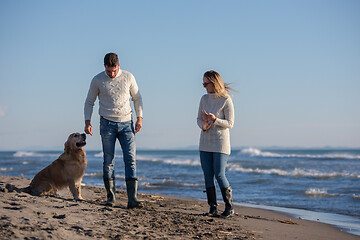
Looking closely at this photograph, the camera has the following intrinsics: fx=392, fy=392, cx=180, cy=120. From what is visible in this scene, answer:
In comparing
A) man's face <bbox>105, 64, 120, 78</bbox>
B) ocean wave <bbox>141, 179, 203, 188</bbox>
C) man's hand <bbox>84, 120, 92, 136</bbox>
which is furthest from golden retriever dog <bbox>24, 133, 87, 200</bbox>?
ocean wave <bbox>141, 179, 203, 188</bbox>

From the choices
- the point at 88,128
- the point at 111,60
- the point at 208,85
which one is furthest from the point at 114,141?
the point at 208,85

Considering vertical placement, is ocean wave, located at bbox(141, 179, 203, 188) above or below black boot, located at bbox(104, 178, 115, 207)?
below

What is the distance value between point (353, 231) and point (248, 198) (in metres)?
3.49

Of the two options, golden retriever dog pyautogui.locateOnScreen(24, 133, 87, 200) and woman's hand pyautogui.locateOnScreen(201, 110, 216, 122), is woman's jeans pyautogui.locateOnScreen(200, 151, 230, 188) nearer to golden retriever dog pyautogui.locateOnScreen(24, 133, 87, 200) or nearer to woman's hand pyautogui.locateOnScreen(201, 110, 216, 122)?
woman's hand pyautogui.locateOnScreen(201, 110, 216, 122)

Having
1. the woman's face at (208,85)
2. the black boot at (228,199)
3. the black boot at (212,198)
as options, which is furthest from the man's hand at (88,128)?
the black boot at (228,199)

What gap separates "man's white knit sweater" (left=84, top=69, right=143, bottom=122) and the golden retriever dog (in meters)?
0.76

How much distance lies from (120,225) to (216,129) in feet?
5.49

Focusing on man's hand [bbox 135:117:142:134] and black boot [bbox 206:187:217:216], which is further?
man's hand [bbox 135:117:142:134]

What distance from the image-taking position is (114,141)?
521 cm

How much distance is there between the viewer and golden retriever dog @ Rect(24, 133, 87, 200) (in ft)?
19.1

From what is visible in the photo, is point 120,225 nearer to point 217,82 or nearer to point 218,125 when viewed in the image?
point 218,125

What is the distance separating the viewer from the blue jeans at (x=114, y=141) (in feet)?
16.8

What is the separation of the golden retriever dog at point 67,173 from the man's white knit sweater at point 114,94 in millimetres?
762

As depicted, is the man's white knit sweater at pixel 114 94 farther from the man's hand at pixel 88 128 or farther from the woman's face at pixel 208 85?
the woman's face at pixel 208 85
